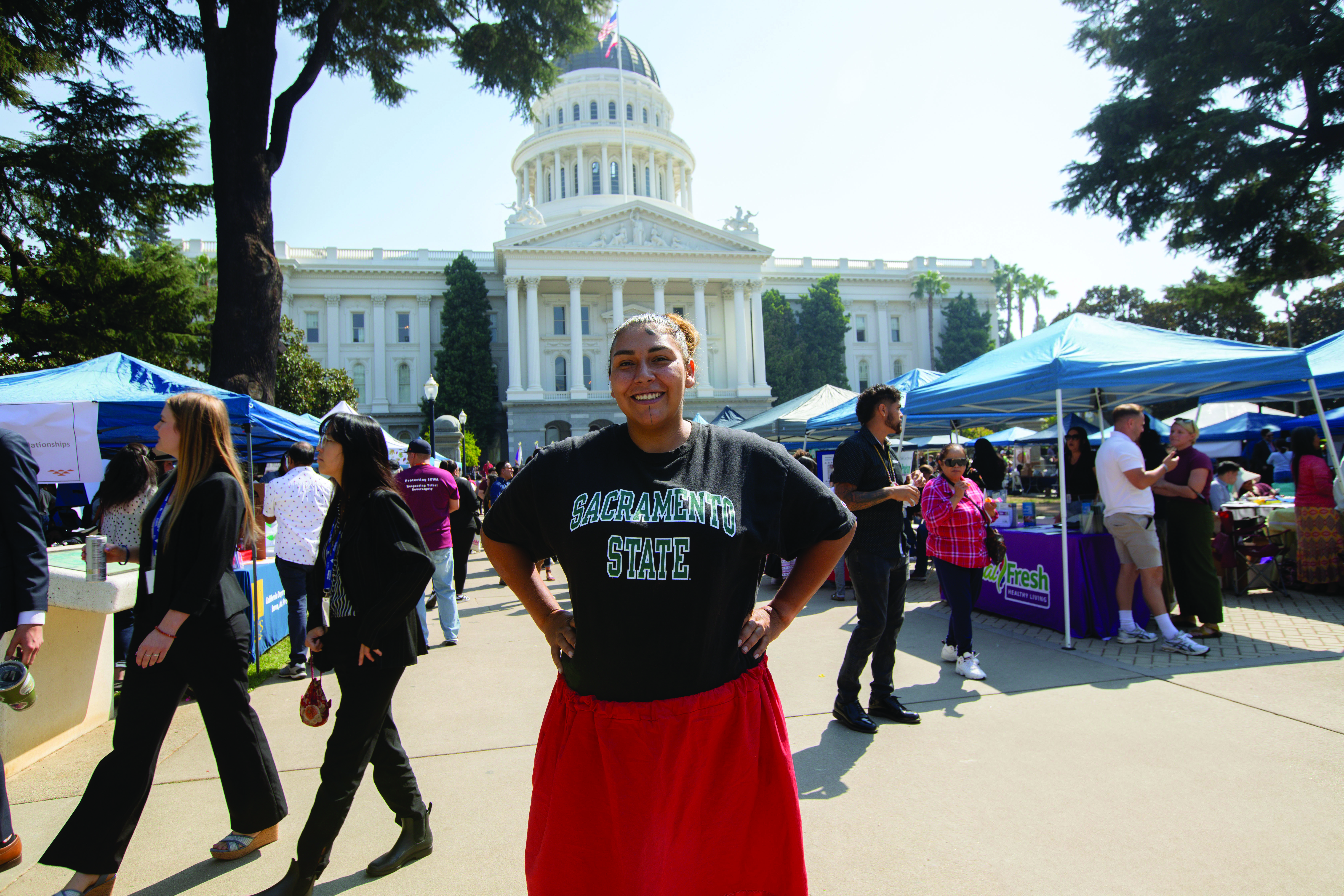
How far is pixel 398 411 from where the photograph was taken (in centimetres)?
5588

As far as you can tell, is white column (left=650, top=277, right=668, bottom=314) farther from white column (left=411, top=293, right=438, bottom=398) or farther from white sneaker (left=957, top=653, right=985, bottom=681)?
white sneaker (left=957, top=653, right=985, bottom=681)

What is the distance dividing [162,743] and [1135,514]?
23.2 ft

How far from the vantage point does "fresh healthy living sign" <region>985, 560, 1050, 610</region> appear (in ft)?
23.7

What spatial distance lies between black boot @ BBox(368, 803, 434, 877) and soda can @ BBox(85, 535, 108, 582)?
2.71 m

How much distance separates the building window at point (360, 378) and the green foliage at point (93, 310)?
1312 inches

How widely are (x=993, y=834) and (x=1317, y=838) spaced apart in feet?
4.35

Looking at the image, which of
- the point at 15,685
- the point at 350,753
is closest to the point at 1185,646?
the point at 350,753

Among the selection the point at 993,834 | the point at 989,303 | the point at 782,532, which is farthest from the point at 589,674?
the point at 989,303

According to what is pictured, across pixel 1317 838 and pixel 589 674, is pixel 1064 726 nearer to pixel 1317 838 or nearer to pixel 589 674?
pixel 1317 838

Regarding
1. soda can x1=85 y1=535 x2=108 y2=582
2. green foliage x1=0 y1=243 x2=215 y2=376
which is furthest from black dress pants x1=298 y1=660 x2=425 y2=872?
green foliage x1=0 y1=243 x2=215 y2=376

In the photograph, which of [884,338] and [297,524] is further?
[884,338]

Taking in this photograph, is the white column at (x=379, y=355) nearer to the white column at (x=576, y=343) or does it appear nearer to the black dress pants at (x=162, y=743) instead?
the white column at (x=576, y=343)

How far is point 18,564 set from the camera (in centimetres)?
305

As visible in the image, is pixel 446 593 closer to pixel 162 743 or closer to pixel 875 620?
pixel 162 743
